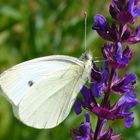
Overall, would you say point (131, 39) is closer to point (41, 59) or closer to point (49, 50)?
point (41, 59)

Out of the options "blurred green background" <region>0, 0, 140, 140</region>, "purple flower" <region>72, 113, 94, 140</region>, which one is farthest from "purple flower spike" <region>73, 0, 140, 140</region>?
"blurred green background" <region>0, 0, 140, 140</region>

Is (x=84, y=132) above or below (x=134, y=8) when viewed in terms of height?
below

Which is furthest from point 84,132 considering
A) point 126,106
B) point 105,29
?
point 105,29

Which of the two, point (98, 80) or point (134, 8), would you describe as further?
point (98, 80)

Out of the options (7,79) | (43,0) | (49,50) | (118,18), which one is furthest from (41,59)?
(43,0)

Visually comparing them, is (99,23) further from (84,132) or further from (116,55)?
(84,132)

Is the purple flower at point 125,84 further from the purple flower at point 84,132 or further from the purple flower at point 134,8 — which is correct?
the purple flower at point 134,8

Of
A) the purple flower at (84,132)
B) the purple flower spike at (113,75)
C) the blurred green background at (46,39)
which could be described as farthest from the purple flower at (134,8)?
the blurred green background at (46,39)
